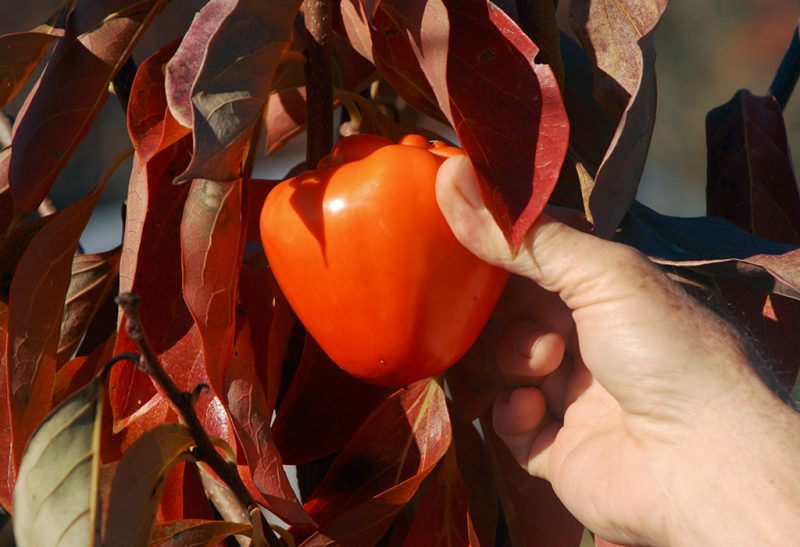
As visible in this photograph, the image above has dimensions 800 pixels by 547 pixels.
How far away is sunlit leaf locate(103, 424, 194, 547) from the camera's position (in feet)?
1.77

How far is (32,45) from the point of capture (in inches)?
29.0

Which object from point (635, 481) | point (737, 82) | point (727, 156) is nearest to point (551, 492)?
point (635, 481)

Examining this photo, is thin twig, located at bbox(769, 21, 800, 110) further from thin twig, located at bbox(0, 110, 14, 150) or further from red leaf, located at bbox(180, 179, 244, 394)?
thin twig, located at bbox(0, 110, 14, 150)

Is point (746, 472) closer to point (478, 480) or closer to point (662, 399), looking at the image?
point (662, 399)

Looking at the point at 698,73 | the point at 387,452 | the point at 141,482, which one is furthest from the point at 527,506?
the point at 698,73

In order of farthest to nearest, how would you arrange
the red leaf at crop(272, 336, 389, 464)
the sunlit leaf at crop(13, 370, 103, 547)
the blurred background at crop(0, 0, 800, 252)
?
the blurred background at crop(0, 0, 800, 252) → the red leaf at crop(272, 336, 389, 464) → the sunlit leaf at crop(13, 370, 103, 547)

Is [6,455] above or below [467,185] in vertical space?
below

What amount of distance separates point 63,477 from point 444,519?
306mm

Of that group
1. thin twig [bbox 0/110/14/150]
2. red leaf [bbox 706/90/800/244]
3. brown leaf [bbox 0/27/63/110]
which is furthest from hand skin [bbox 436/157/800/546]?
thin twig [bbox 0/110/14/150]

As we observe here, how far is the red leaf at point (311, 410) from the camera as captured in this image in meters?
0.72

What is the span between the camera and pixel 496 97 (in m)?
0.58

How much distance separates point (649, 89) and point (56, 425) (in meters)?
0.39

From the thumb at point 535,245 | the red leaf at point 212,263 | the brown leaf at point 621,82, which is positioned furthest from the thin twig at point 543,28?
the red leaf at point 212,263

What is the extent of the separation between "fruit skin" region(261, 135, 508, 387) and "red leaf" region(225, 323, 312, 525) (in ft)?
0.19
